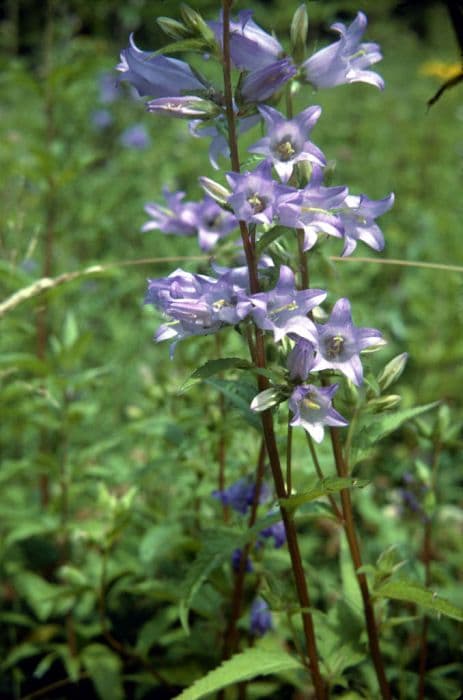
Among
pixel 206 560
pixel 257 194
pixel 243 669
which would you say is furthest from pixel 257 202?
pixel 243 669

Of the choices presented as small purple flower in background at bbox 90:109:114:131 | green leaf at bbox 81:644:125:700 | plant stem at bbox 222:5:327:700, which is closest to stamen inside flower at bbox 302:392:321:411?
plant stem at bbox 222:5:327:700

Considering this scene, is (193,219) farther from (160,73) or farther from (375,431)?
(375,431)

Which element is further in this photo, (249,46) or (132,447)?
(132,447)

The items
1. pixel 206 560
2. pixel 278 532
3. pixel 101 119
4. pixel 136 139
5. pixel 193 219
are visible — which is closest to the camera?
pixel 206 560

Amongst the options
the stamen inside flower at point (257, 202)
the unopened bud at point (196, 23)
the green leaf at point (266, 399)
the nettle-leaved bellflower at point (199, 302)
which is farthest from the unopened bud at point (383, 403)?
the unopened bud at point (196, 23)

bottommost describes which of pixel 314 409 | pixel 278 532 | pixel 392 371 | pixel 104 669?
pixel 104 669

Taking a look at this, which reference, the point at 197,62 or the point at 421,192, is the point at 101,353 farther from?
the point at 197,62

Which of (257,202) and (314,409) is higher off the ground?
(257,202)
